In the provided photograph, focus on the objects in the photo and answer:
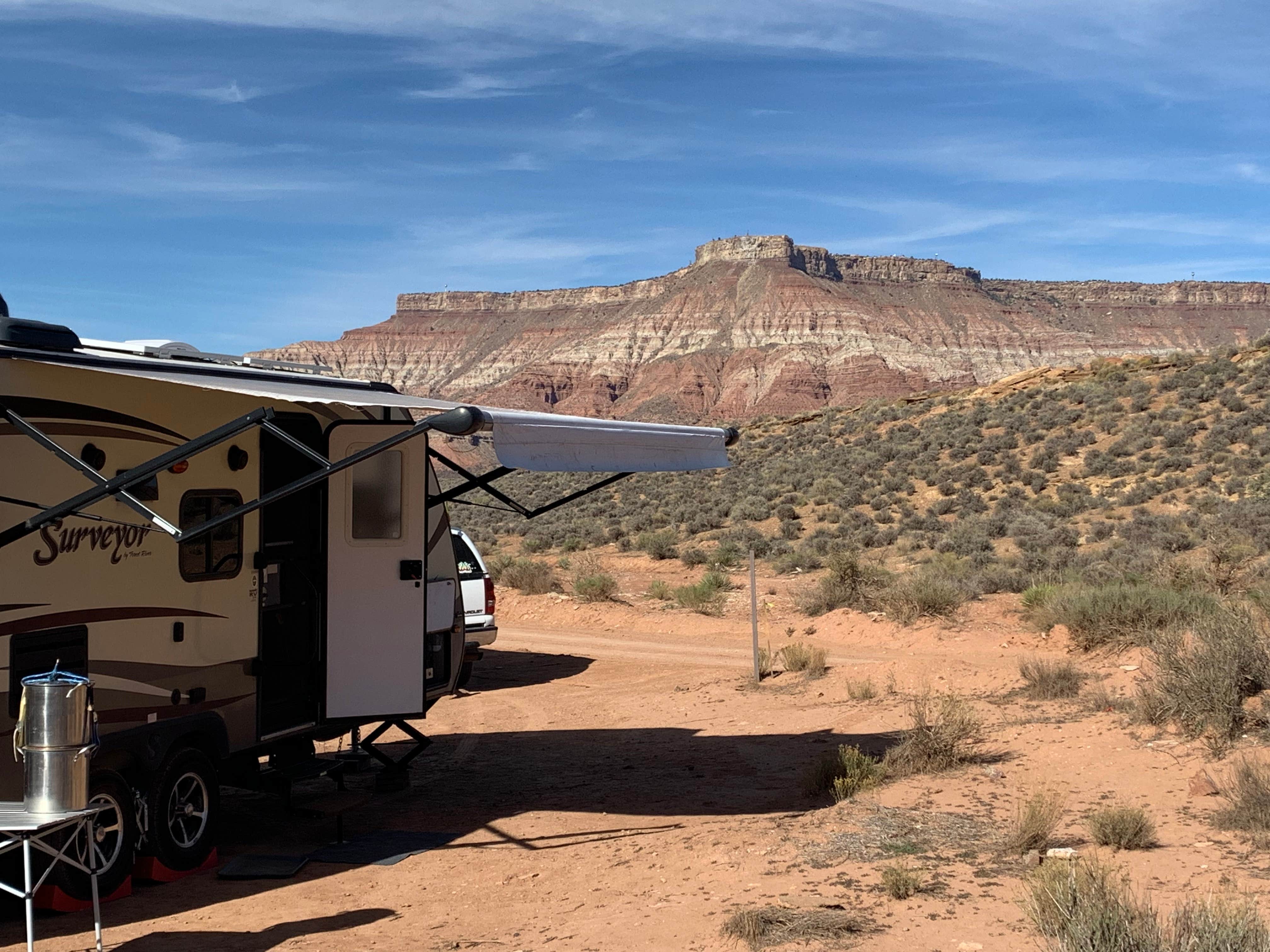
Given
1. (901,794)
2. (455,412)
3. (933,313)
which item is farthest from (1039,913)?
(933,313)

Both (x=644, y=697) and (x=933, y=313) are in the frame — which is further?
(x=933, y=313)

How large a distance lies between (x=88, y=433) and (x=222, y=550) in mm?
1254

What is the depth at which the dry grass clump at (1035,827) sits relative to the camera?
622 cm

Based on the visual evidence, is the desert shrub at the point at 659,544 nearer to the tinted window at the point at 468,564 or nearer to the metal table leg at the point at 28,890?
the tinted window at the point at 468,564

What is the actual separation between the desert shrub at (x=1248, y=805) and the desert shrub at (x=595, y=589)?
44.8 ft

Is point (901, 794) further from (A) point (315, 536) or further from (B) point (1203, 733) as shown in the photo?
(A) point (315, 536)

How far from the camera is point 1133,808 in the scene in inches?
268

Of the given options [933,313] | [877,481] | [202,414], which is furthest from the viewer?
[933,313]

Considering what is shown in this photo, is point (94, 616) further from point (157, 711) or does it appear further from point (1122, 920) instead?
point (1122, 920)

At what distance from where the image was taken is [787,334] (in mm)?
109375

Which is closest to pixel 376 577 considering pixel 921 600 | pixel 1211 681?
pixel 1211 681

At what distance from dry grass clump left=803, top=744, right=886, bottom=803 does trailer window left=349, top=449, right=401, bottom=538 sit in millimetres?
3474

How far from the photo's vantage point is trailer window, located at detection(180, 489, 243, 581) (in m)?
7.05

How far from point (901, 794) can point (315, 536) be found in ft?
14.8
